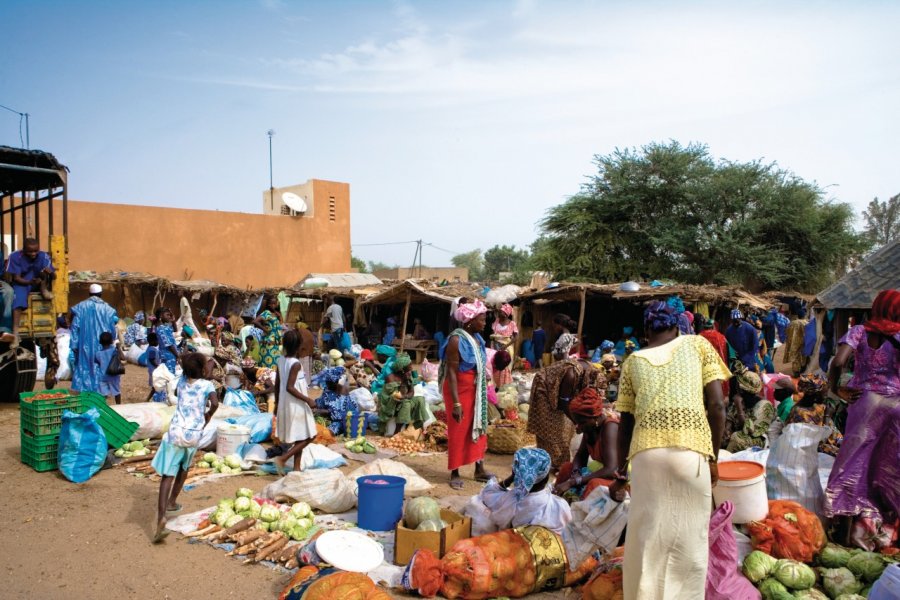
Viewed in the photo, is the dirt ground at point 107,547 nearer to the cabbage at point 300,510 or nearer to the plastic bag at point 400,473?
the plastic bag at point 400,473

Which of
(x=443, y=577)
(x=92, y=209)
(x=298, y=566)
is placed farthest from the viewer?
(x=92, y=209)

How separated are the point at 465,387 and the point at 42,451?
4.13 metres

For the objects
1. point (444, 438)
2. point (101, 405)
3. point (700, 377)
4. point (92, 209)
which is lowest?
point (444, 438)

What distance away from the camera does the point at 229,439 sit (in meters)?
7.04

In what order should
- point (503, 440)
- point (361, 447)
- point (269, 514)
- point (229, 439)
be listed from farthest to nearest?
1. point (503, 440)
2. point (361, 447)
3. point (229, 439)
4. point (269, 514)

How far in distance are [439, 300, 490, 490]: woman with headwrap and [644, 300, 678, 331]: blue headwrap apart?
2852mm

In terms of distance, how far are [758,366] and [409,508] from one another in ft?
22.0

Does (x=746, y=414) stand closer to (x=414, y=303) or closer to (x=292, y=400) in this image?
(x=292, y=400)

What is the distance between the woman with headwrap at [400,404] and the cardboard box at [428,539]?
4059mm

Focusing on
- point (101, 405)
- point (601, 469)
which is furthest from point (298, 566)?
point (101, 405)

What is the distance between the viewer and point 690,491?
9.77 feet

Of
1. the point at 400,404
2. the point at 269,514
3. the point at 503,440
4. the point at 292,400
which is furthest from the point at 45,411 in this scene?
the point at 503,440

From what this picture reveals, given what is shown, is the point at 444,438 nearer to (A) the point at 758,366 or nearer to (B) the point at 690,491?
(A) the point at 758,366

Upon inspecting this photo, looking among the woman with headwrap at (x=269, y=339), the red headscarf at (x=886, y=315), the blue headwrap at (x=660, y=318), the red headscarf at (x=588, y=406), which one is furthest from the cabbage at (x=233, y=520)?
the woman with headwrap at (x=269, y=339)
